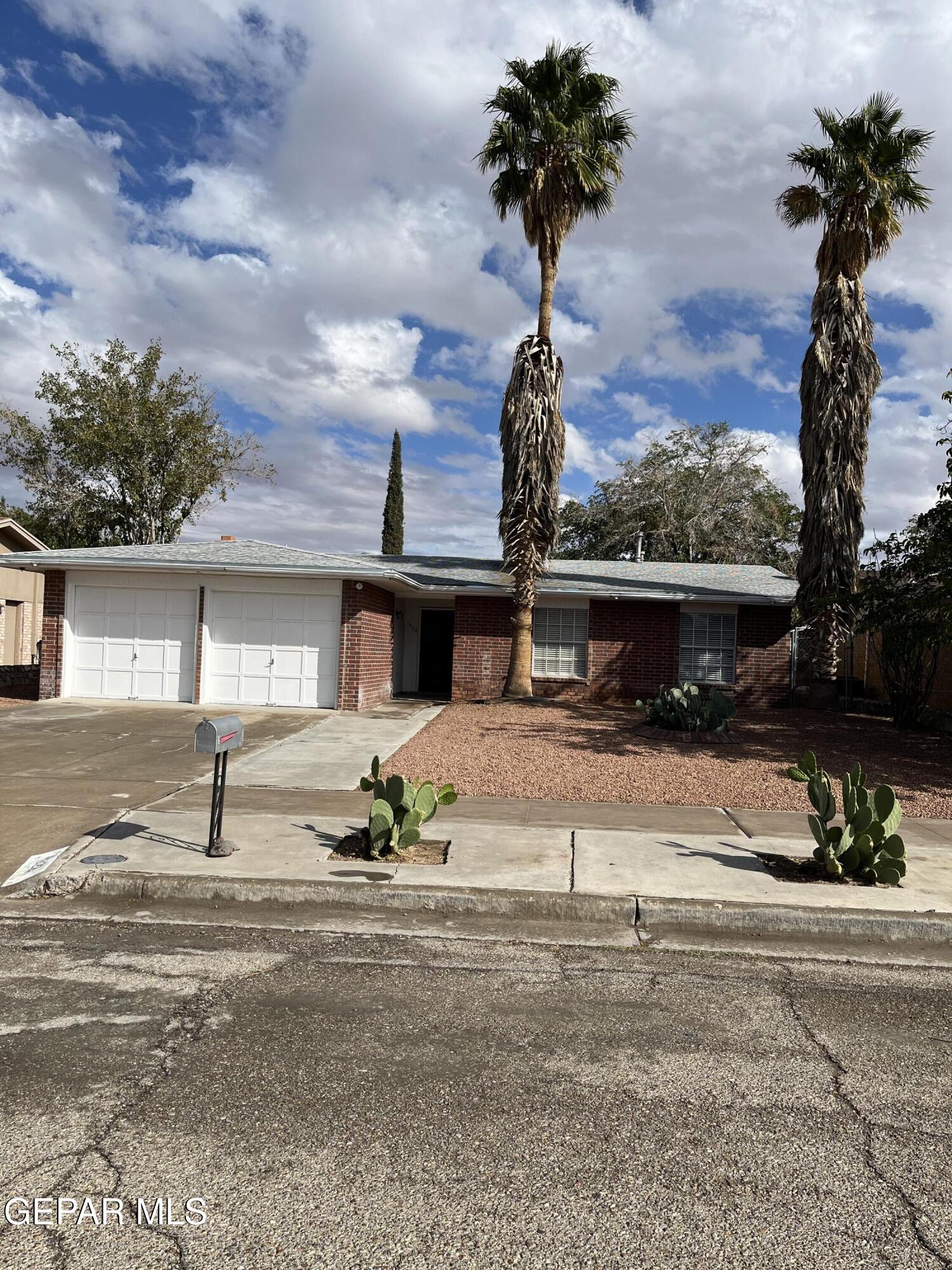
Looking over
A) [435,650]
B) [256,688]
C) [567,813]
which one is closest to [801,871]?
[567,813]

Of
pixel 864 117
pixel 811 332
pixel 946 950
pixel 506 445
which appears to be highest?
pixel 864 117

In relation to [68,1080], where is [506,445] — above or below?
above

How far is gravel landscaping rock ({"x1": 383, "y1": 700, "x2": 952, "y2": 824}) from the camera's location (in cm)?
921

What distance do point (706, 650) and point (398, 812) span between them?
13.3 m

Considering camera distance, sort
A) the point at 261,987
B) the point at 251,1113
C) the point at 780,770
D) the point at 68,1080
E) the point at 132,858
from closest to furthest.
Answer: the point at 251,1113, the point at 68,1080, the point at 261,987, the point at 132,858, the point at 780,770

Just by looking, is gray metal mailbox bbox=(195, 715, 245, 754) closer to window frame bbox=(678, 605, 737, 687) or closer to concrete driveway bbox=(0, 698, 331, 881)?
concrete driveway bbox=(0, 698, 331, 881)

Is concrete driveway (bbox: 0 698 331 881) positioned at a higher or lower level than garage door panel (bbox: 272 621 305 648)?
lower

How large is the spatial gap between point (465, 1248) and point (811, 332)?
18.5m

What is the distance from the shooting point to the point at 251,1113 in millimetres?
3156

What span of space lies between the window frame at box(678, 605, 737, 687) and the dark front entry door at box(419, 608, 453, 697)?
6.04 metres

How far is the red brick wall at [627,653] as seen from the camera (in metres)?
18.5

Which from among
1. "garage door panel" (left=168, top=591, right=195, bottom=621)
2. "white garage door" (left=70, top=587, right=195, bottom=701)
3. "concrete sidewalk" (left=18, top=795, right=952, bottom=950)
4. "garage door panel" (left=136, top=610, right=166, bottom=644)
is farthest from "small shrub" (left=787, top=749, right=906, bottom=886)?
"garage door panel" (left=136, top=610, right=166, bottom=644)

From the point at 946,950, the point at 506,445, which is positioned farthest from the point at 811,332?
the point at 946,950

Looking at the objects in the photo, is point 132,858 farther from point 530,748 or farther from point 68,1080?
point 530,748
